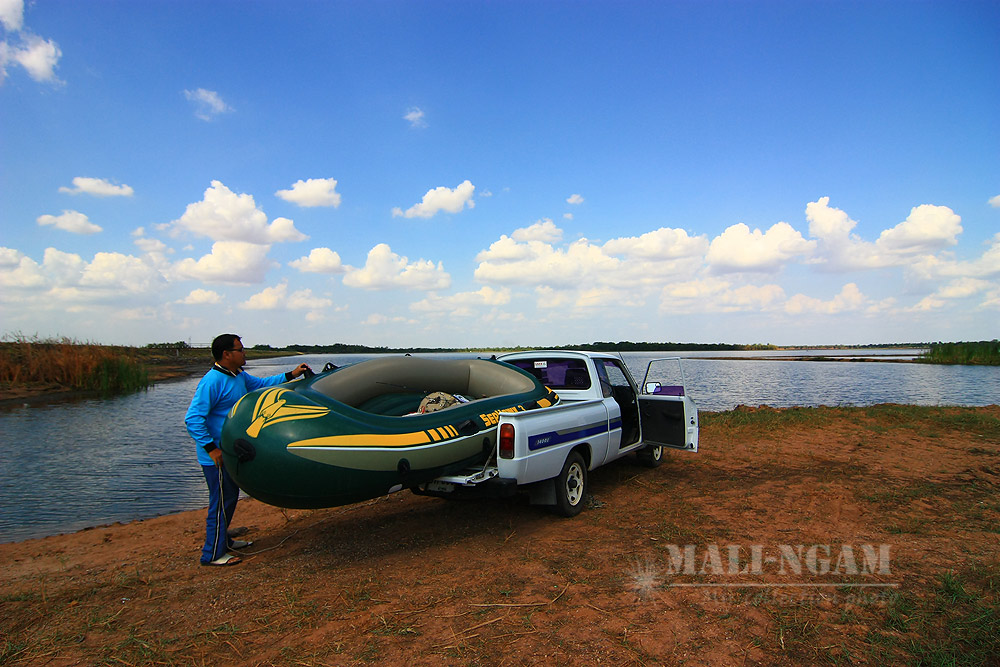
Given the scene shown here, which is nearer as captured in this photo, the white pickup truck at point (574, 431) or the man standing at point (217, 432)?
the man standing at point (217, 432)

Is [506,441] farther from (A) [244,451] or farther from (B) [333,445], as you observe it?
(A) [244,451]

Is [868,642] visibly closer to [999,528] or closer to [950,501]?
[999,528]

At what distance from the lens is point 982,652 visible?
3143 mm

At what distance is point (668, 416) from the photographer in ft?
24.6

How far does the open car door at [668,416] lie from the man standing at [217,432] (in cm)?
514

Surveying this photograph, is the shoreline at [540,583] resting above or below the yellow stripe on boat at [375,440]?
below

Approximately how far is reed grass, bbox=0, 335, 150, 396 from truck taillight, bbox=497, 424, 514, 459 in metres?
29.1

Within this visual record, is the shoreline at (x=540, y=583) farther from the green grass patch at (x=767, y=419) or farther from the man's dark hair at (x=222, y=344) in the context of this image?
the green grass patch at (x=767, y=419)

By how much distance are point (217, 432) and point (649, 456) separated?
635 centimetres

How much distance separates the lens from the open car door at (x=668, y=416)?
288 inches

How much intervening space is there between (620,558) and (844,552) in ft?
6.83

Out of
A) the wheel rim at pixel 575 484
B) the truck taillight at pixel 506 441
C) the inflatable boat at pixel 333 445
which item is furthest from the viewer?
the wheel rim at pixel 575 484

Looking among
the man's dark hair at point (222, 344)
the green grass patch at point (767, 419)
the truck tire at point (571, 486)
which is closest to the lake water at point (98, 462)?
the truck tire at point (571, 486)

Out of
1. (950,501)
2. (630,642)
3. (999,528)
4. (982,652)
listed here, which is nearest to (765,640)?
(630,642)
